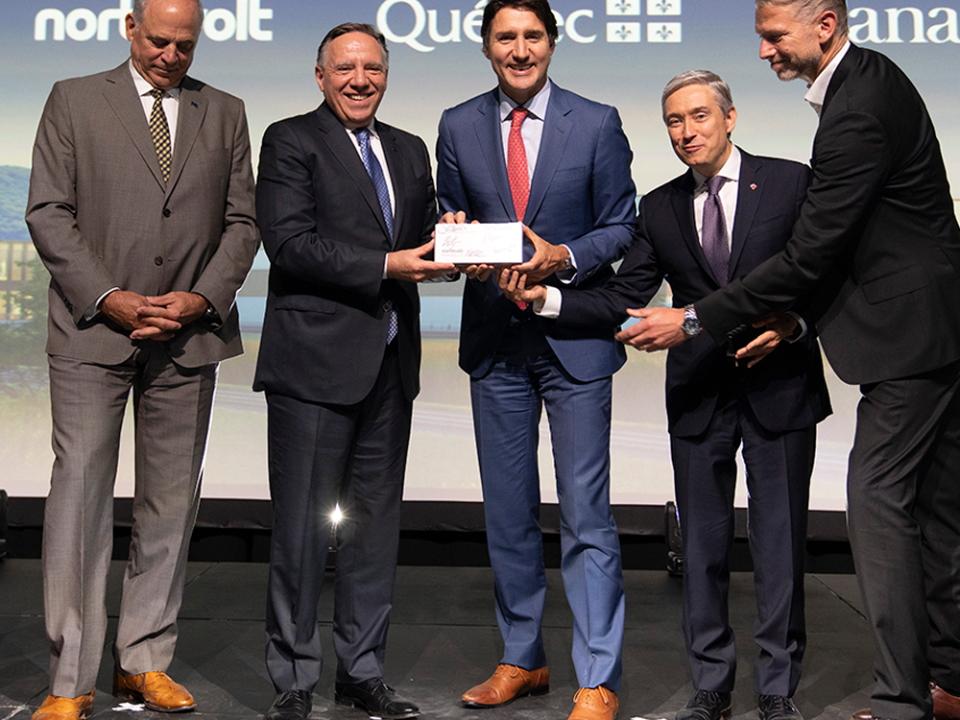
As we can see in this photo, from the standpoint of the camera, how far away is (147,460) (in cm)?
243

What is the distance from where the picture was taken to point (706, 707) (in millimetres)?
2227

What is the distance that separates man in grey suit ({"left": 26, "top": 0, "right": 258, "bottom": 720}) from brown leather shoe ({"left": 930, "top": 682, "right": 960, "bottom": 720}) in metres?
1.89

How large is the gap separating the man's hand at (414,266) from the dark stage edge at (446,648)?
1.12 metres

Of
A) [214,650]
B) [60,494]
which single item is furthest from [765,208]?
[214,650]

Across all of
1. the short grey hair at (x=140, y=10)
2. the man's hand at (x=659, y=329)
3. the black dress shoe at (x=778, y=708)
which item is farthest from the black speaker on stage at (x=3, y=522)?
the black dress shoe at (x=778, y=708)

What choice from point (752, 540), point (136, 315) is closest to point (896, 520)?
point (752, 540)

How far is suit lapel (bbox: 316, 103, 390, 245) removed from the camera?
2.34 m

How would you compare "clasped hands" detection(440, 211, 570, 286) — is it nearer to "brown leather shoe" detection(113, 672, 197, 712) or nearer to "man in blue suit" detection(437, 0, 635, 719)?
"man in blue suit" detection(437, 0, 635, 719)

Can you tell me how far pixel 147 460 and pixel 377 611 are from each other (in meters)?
0.73

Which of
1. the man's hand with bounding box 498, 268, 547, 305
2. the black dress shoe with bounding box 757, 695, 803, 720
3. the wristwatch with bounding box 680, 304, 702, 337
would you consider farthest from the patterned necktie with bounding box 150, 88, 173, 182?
the black dress shoe with bounding box 757, 695, 803, 720

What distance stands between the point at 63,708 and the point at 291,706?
1.80 feet

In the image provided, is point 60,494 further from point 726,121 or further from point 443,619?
point 726,121

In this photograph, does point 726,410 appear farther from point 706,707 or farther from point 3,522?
point 3,522

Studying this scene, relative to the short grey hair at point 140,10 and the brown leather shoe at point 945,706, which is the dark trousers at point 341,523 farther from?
the brown leather shoe at point 945,706
